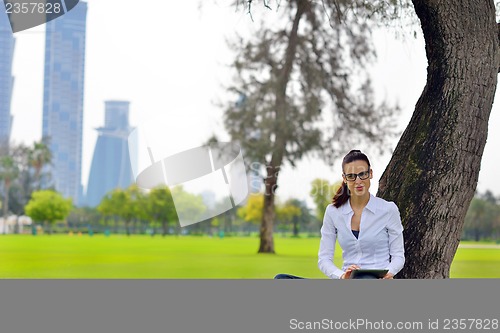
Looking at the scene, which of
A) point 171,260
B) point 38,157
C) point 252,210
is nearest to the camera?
point 171,260

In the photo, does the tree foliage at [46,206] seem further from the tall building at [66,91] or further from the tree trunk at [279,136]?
the tree trunk at [279,136]

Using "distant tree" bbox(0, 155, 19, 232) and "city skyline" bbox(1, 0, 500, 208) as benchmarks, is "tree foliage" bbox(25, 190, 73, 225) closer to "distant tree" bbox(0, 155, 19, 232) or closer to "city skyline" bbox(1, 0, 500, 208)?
"distant tree" bbox(0, 155, 19, 232)

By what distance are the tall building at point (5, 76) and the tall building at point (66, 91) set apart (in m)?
1.11

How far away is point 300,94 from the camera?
12.9m

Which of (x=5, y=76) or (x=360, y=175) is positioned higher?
(x=5, y=76)

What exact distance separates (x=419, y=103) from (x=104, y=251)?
13.0m

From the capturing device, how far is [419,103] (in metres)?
3.41

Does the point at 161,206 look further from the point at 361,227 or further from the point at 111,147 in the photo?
the point at 361,227

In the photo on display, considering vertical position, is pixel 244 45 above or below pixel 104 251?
above

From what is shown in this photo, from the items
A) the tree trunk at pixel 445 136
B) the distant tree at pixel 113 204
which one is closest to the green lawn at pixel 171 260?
the distant tree at pixel 113 204

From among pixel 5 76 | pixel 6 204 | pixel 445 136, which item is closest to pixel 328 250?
pixel 445 136

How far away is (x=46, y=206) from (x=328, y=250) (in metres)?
16.3
